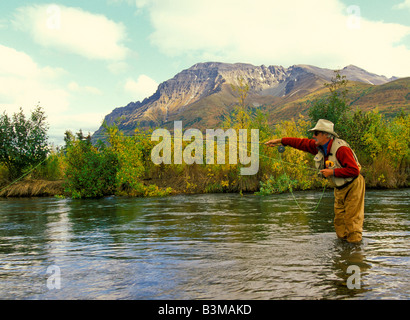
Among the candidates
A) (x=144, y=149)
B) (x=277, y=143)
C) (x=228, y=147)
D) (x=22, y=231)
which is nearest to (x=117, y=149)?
(x=144, y=149)

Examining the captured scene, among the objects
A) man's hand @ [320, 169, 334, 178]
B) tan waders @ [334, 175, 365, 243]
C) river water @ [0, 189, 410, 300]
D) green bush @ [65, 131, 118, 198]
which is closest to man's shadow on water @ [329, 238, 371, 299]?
river water @ [0, 189, 410, 300]

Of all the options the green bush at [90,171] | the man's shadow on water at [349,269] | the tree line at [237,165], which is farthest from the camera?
the green bush at [90,171]

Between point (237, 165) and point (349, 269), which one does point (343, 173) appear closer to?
point (349, 269)

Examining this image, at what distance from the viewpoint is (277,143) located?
732cm

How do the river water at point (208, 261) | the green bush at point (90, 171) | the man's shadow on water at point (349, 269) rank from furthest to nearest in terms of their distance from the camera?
the green bush at point (90, 171) < the river water at point (208, 261) < the man's shadow on water at point (349, 269)

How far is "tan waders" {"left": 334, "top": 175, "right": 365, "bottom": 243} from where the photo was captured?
637 centimetres

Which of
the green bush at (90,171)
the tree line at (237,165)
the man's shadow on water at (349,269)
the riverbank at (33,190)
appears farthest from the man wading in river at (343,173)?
the riverbank at (33,190)

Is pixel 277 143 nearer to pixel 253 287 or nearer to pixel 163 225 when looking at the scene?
pixel 253 287

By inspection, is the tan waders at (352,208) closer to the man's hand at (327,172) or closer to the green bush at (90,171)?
the man's hand at (327,172)

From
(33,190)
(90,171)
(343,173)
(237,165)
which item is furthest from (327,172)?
(33,190)

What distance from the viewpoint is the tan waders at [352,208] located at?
637 centimetres

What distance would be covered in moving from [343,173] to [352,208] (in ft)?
2.47

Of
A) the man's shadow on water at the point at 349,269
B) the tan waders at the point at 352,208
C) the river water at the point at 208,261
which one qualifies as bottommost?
the river water at the point at 208,261
